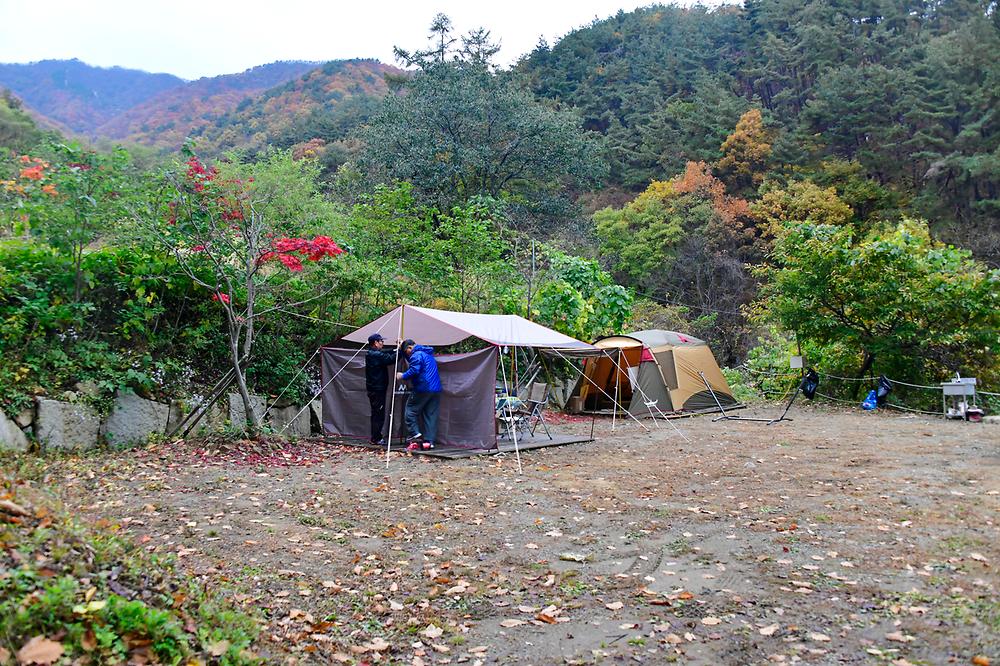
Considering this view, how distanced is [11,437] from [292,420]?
141 inches

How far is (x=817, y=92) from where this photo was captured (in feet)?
98.3

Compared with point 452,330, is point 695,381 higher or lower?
lower

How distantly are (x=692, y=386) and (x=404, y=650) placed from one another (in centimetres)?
1204

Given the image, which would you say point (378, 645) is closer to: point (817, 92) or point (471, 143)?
point (471, 143)

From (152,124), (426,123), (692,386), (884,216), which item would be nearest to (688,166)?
(884,216)

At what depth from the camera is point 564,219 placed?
24703mm

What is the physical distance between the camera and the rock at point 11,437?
7312 mm

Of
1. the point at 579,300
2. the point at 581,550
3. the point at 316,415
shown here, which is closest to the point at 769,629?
the point at 581,550

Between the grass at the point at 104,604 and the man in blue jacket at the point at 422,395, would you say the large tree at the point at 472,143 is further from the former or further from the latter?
the grass at the point at 104,604

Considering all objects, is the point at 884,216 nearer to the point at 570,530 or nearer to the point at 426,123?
the point at 426,123

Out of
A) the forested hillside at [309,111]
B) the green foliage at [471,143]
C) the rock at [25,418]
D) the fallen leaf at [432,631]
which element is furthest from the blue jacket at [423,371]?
the forested hillside at [309,111]

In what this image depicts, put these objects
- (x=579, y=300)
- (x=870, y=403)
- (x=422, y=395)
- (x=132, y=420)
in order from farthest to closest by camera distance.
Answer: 1. (x=579, y=300)
2. (x=870, y=403)
3. (x=422, y=395)
4. (x=132, y=420)

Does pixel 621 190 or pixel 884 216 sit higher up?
pixel 621 190

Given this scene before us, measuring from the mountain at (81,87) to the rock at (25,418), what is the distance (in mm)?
43548
